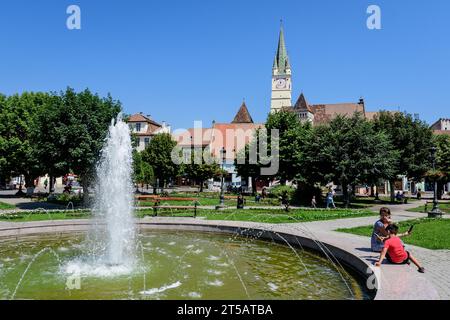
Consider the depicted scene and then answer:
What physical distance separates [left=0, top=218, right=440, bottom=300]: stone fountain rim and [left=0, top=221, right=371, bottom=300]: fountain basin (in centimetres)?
20

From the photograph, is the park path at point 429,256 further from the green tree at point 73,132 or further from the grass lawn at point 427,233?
the green tree at point 73,132

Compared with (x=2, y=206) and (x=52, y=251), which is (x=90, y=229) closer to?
(x=52, y=251)

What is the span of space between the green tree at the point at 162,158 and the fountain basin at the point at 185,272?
115 feet

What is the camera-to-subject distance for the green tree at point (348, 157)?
3080 cm

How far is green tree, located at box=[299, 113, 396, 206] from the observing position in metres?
30.8

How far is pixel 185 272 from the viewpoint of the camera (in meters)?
9.84

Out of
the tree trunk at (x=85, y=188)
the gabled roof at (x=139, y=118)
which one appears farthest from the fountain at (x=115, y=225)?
the gabled roof at (x=139, y=118)

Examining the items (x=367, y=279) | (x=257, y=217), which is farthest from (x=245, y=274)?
(x=257, y=217)

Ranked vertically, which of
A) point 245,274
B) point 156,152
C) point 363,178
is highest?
point 156,152

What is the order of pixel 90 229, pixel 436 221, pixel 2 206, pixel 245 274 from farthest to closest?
pixel 2 206
pixel 436 221
pixel 90 229
pixel 245 274

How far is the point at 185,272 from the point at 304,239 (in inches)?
200

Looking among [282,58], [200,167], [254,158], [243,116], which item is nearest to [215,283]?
[254,158]

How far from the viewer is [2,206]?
2636cm

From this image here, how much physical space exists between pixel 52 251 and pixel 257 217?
11086mm
